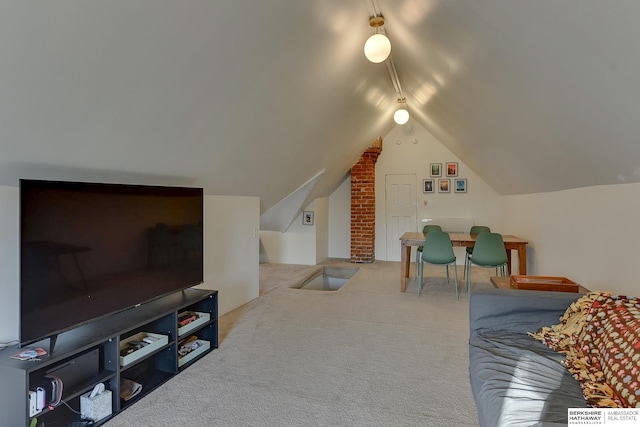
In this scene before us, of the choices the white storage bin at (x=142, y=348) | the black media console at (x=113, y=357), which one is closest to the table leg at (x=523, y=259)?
the black media console at (x=113, y=357)

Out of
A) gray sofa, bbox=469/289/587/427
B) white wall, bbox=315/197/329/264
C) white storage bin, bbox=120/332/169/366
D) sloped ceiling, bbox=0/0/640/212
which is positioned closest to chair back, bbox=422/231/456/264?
sloped ceiling, bbox=0/0/640/212

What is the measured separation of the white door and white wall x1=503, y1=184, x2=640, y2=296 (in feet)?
8.11

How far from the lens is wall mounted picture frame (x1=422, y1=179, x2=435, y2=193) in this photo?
6.33 meters

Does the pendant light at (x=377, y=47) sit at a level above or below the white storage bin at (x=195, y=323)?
above

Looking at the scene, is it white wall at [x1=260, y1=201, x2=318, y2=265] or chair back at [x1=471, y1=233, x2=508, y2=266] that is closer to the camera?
chair back at [x1=471, y1=233, x2=508, y2=266]

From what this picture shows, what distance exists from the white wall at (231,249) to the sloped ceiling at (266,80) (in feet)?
0.87

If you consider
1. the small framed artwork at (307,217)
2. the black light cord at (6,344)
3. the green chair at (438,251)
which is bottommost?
the black light cord at (6,344)

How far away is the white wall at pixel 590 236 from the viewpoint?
2121 mm

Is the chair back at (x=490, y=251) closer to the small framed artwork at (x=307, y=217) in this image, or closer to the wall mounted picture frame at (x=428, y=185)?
the wall mounted picture frame at (x=428, y=185)

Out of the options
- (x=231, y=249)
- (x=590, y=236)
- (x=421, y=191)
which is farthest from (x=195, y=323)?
(x=421, y=191)

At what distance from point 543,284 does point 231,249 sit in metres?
2.79

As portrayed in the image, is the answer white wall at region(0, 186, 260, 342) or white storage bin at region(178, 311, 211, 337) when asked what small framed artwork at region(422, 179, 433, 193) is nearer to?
white wall at region(0, 186, 260, 342)

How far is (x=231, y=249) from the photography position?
359cm

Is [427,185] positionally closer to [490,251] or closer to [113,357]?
[490,251]
